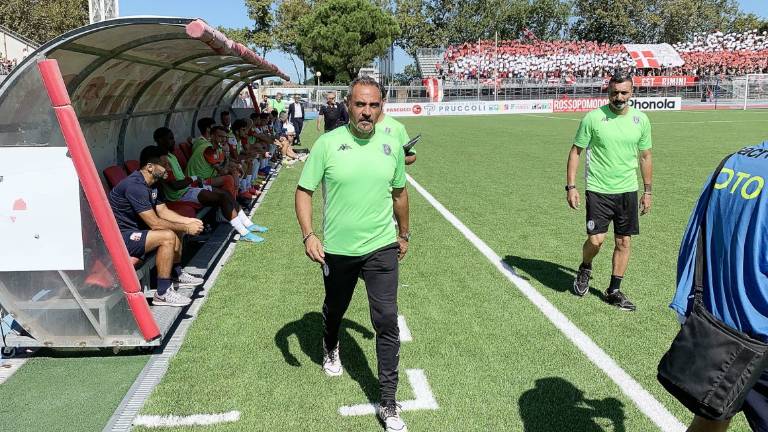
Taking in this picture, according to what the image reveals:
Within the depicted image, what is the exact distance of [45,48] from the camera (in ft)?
13.5

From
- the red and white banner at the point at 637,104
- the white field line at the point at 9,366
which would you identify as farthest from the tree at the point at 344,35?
the white field line at the point at 9,366

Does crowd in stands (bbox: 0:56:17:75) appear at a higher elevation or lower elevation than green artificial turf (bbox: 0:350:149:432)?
higher

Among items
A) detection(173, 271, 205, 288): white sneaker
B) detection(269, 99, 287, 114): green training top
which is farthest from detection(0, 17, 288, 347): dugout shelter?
detection(269, 99, 287, 114): green training top

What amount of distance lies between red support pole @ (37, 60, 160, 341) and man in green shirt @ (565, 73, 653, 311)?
3.85 meters

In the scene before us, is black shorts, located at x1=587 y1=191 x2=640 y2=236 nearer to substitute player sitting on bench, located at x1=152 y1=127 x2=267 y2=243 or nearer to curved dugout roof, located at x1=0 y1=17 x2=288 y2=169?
curved dugout roof, located at x1=0 y1=17 x2=288 y2=169

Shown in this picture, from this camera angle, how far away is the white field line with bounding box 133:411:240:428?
3568 mm

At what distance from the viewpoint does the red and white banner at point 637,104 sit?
43344 millimetres

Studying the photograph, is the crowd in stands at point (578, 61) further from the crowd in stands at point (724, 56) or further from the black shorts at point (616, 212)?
the black shorts at point (616, 212)

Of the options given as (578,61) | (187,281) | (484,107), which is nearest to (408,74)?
(578,61)

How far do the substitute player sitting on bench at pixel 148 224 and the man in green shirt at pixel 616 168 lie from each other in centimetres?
373

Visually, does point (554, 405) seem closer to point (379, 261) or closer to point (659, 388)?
point (659, 388)

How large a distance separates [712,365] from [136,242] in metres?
4.54

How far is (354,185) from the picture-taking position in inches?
136

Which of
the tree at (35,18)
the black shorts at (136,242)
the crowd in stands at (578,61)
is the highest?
the tree at (35,18)
